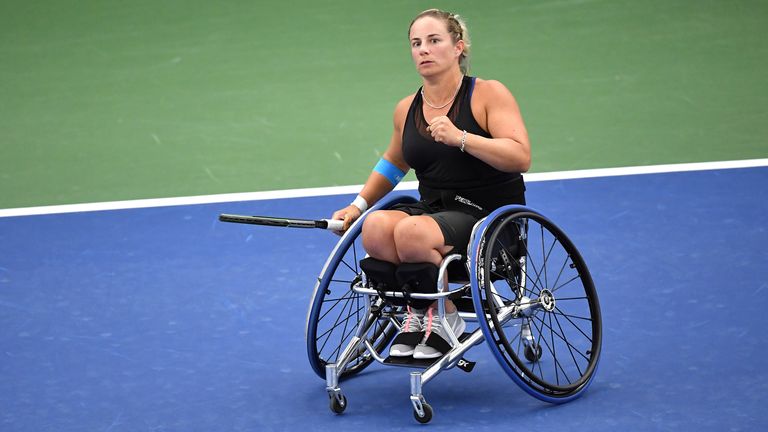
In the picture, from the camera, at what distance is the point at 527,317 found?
5.30 m

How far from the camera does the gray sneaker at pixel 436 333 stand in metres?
5.08

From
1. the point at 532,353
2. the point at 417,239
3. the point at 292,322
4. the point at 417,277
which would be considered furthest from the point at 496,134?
the point at 292,322

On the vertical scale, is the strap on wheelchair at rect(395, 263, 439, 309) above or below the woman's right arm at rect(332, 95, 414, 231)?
below

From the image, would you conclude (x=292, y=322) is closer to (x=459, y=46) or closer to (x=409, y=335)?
(x=409, y=335)

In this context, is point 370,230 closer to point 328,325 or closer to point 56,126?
point 328,325

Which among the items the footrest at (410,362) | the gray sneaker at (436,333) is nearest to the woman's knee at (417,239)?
the gray sneaker at (436,333)

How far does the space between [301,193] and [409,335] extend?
285 centimetres

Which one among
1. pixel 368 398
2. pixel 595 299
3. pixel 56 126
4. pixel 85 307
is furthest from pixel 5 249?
pixel 595 299

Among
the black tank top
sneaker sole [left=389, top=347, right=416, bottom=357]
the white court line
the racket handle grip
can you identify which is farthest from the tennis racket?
the white court line

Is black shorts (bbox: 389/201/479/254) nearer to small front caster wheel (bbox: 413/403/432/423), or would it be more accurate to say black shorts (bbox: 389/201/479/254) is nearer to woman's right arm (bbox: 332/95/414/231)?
woman's right arm (bbox: 332/95/414/231)

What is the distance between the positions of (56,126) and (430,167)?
4.44 metres

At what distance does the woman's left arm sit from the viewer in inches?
199

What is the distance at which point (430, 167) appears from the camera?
17.6 feet

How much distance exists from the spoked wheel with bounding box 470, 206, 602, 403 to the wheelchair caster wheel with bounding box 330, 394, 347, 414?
24.5 inches
